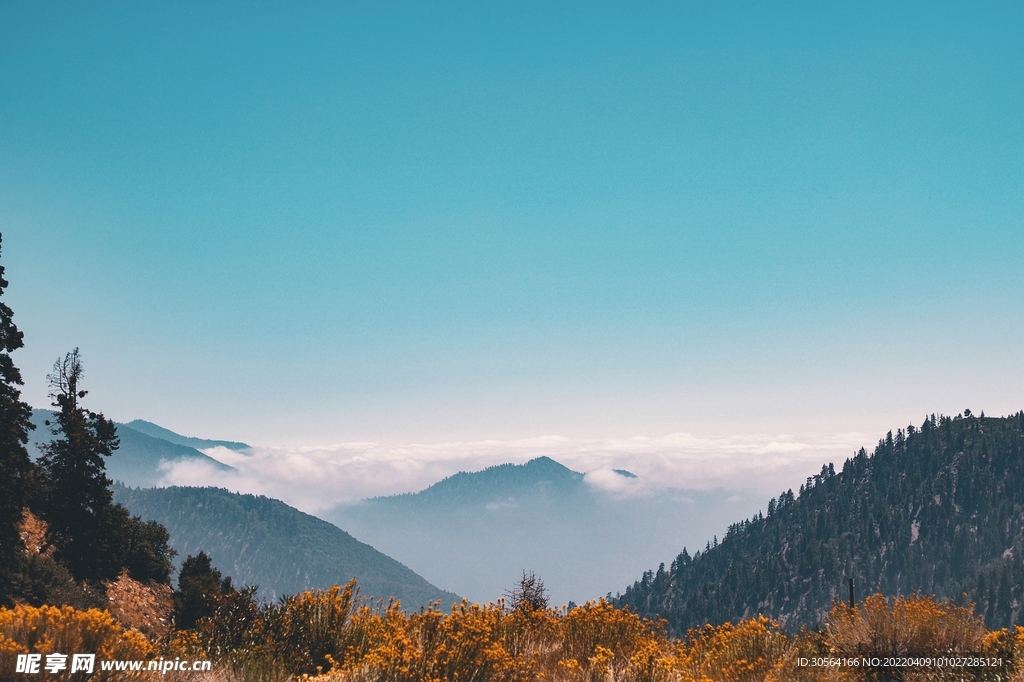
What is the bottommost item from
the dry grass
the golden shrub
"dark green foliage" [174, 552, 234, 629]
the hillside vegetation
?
the dry grass

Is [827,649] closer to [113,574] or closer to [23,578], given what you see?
[23,578]

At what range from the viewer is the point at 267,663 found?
1153cm

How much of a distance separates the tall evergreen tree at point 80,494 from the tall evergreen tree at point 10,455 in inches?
206

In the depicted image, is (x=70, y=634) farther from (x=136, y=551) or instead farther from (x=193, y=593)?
(x=136, y=551)

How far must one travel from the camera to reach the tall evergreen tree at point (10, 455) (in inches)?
1109

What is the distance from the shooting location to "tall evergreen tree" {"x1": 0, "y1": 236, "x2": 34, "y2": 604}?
1109 inches

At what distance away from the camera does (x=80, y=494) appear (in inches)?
1547

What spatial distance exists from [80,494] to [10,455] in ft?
33.4

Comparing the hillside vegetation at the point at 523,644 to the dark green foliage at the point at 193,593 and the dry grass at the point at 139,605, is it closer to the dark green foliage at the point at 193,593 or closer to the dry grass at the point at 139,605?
the dark green foliage at the point at 193,593

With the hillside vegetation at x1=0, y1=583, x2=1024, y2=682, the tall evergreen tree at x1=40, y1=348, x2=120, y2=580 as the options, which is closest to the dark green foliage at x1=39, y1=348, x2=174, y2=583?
the tall evergreen tree at x1=40, y1=348, x2=120, y2=580

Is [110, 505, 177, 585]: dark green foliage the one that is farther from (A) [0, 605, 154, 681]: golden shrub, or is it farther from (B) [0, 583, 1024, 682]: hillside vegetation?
(A) [0, 605, 154, 681]: golden shrub

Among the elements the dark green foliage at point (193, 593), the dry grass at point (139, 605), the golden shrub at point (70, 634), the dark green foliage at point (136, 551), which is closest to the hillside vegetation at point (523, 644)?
the golden shrub at point (70, 634)

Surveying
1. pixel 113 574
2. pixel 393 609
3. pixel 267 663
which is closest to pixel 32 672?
pixel 267 663

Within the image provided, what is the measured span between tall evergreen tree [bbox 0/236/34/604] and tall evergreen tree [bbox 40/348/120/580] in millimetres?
5225
